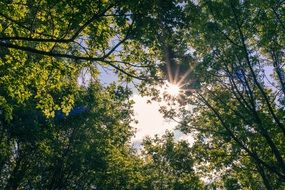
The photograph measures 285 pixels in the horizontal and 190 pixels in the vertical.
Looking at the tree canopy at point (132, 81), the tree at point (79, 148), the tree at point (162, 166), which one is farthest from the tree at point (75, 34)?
the tree at point (162, 166)

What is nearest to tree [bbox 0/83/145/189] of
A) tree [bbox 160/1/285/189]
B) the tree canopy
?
the tree canopy

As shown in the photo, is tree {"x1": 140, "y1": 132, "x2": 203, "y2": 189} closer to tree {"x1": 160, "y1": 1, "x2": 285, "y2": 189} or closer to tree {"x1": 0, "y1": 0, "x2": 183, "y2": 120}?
tree {"x1": 160, "y1": 1, "x2": 285, "y2": 189}

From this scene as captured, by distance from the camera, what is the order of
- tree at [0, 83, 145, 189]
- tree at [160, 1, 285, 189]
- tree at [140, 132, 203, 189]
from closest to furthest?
tree at [160, 1, 285, 189] → tree at [0, 83, 145, 189] → tree at [140, 132, 203, 189]

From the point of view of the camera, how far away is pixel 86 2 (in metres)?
12.7

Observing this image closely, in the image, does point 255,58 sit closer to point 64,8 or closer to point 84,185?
point 64,8

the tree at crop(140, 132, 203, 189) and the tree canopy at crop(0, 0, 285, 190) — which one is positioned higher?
the tree at crop(140, 132, 203, 189)

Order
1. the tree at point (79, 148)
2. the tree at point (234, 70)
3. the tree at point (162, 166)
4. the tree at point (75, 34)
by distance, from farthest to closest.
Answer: the tree at point (162, 166)
the tree at point (79, 148)
the tree at point (234, 70)
the tree at point (75, 34)

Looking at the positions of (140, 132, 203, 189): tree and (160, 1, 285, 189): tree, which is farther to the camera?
(140, 132, 203, 189): tree

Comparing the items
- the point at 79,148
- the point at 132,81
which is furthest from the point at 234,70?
the point at 79,148

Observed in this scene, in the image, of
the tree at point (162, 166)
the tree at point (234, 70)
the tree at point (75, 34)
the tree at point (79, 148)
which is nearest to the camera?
the tree at point (75, 34)

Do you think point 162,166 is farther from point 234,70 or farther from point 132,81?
point 132,81

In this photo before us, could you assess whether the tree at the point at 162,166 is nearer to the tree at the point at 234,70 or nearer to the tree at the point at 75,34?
the tree at the point at 234,70

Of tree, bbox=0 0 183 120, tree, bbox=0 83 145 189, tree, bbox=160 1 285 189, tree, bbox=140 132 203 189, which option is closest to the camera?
tree, bbox=0 0 183 120

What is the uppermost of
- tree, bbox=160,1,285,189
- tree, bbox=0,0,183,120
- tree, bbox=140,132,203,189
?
tree, bbox=140,132,203,189
